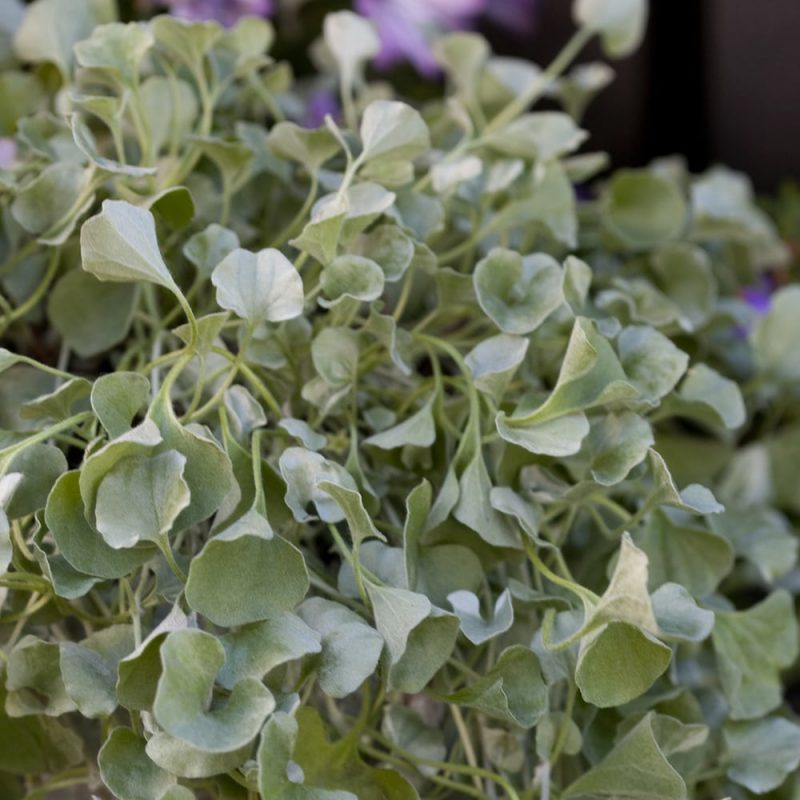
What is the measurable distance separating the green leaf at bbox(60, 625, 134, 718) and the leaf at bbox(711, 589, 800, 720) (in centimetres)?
18

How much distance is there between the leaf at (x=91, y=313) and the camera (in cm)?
35

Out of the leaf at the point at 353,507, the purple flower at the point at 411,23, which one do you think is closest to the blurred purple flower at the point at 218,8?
the purple flower at the point at 411,23

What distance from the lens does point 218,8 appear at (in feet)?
2.02

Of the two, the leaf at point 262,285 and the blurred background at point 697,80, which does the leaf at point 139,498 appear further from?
the blurred background at point 697,80

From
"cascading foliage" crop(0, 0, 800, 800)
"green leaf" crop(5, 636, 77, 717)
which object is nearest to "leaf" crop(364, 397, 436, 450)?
"cascading foliage" crop(0, 0, 800, 800)

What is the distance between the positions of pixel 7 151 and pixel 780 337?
A: 31 cm

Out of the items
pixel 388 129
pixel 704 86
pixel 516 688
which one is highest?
pixel 388 129

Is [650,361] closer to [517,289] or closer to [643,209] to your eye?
[517,289]

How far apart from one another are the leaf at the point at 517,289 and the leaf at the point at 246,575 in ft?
0.31

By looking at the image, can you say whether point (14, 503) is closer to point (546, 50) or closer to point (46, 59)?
point (46, 59)

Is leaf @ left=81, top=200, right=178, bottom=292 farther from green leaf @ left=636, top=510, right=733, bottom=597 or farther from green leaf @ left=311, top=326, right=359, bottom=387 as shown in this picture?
green leaf @ left=636, top=510, right=733, bottom=597

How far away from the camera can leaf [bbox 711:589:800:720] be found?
350 millimetres

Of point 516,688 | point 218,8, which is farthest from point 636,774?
point 218,8

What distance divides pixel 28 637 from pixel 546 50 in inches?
28.7
